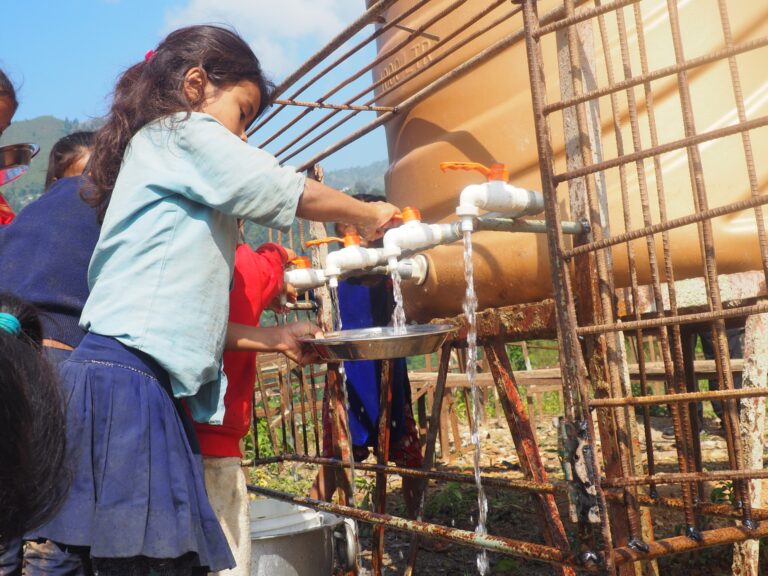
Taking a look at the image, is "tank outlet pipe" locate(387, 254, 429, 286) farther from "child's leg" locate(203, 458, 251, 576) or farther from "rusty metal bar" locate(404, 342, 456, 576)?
"child's leg" locate(203, 458, 251, 576)

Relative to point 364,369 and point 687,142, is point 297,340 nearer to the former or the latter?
point 687,142

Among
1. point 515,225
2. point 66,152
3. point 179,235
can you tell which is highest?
point 66,152

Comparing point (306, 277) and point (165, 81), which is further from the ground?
point (165, 81)

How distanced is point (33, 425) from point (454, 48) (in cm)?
261

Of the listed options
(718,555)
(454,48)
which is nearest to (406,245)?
(454,48)

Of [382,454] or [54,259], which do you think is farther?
[382,454]

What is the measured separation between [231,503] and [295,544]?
62 centimetres

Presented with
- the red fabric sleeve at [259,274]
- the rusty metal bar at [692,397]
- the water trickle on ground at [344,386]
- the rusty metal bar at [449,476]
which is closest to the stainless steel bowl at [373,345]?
the red fabric sleeve at [259,274]

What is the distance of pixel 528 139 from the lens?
2994 mm

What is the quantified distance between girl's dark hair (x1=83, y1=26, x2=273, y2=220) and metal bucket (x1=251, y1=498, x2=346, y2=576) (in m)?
1.35

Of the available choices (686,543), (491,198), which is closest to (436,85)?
(491,198)

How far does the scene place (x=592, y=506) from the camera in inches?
67.9

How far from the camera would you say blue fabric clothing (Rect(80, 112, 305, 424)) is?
1.68 m

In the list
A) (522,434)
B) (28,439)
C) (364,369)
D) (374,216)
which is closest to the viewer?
(28,439)
